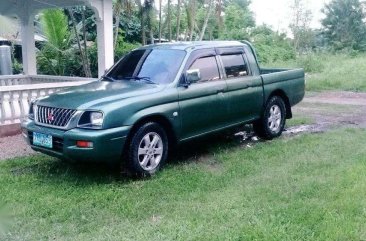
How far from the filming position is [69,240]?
11.9ft

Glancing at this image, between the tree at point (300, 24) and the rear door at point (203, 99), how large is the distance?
35967 millimetres

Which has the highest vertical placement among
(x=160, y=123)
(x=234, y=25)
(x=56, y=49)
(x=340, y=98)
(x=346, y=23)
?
(x=346, y=23)

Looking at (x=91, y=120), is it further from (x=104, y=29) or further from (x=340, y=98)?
(x=340, y=98)

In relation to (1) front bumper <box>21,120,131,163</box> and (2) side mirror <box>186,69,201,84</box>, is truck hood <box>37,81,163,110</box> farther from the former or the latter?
(2) side mirror <box>186,69,201,84</box>

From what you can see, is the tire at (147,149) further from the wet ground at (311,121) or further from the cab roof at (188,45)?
the cab roof at (188,45)

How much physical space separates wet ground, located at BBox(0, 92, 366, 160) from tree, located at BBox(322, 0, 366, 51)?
35.9 m

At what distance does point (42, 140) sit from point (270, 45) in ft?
104

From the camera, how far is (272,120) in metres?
7.68

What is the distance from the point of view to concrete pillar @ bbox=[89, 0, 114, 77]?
8.82 metres

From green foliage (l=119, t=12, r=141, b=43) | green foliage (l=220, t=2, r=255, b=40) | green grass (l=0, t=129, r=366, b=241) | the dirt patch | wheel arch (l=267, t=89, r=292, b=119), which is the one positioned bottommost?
green grass (l=0, t=129, r=366, b=241)

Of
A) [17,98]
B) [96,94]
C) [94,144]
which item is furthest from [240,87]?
[17,98]

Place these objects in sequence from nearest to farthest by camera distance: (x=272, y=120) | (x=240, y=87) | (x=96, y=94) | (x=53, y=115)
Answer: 1. (x=53, y=115)
2. (x=96, y=94)
3. (x=240, y=87)
4. (x=272, y=120)

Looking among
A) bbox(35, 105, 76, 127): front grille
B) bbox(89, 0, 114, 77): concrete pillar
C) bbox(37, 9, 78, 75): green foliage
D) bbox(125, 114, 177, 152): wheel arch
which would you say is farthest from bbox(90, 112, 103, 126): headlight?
bbox(37, 9, 78, 75): green foliage

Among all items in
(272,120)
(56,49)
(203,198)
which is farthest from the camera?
(56,49)
